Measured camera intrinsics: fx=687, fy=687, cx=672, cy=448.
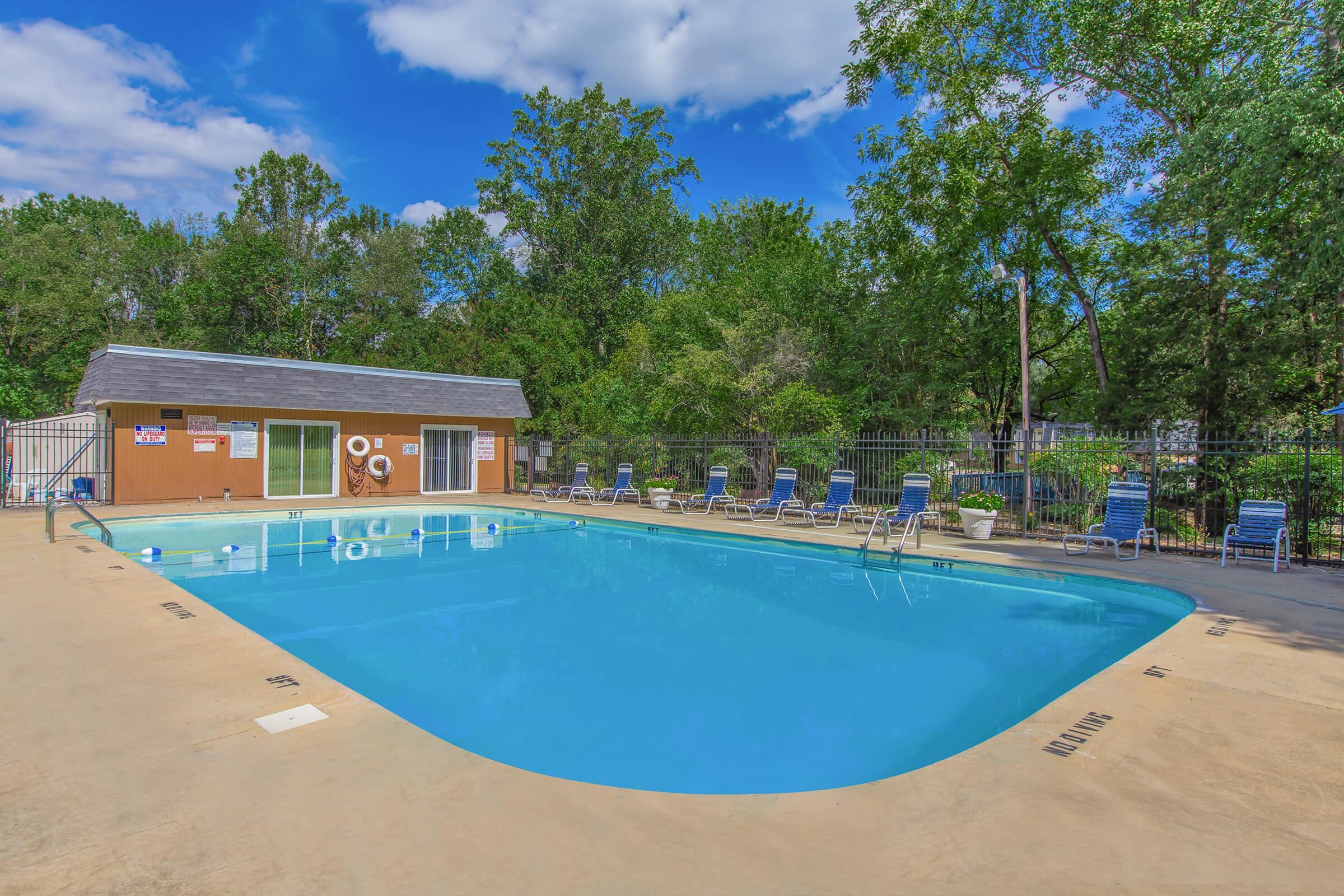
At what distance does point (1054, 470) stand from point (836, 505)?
157 inches

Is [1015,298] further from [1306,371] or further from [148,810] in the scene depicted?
[148,810]

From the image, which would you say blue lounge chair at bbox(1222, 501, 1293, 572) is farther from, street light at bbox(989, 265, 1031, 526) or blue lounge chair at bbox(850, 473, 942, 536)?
blue lounge chair at bbox(850, 473, 942, 536)

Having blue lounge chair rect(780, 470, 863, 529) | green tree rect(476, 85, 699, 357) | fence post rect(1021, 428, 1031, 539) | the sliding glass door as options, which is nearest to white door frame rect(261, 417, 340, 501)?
the sliding glass door

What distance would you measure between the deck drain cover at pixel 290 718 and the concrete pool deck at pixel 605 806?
66mm

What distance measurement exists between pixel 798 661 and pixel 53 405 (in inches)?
1471

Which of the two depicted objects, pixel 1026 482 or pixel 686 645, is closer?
pixel 686 645

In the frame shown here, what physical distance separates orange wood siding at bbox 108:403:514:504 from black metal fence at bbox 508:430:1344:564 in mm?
3423

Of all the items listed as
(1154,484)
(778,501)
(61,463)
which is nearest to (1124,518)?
(1154,484)

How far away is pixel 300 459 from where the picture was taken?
16797 mm

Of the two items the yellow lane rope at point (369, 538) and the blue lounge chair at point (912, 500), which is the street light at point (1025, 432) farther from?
the yellow lane rope at point (369, 538)

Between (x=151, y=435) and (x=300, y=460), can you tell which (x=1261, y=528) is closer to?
(x=300, y=460)

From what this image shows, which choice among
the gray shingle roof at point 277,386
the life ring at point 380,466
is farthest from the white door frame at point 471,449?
the life ring at point 380,466

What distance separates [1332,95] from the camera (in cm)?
878

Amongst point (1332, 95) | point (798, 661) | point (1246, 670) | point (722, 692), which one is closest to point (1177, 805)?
point (1246, 670)
